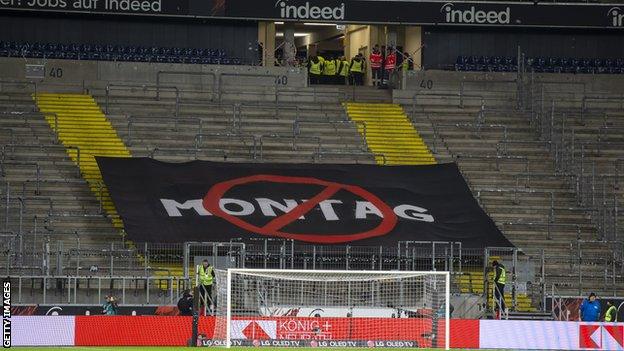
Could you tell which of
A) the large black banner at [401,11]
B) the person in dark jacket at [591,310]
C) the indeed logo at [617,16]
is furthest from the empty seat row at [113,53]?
the person in dark jacket at [591,310]

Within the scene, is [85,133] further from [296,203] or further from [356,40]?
[356,40]

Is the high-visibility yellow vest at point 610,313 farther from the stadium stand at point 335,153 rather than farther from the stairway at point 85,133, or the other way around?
the stairway at point 85,133

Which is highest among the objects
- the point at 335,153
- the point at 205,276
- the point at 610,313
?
the point at 335,153

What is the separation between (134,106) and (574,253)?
13.7 meters

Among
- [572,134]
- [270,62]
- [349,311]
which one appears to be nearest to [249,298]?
[349,311]

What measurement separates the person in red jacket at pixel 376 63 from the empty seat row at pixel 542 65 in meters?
2.48

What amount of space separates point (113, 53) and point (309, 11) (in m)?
6.30

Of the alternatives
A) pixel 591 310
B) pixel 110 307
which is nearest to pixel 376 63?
pixel 591 310

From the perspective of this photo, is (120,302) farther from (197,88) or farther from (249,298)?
(197,88)

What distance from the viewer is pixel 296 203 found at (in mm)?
43562

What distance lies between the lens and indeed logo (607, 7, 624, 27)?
52938 mm

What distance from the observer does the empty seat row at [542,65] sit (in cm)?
5294

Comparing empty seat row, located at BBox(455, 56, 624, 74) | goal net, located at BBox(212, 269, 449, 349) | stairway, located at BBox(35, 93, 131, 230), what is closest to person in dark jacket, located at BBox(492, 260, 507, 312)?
goal net, located at BBox(212, 269, 449, 349)

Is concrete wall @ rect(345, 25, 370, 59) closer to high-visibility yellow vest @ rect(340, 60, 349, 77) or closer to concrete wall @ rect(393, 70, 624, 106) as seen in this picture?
high-visibility yellow vest @ rect(340, 60, 349, 77)
